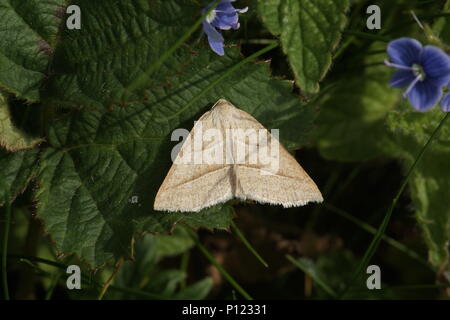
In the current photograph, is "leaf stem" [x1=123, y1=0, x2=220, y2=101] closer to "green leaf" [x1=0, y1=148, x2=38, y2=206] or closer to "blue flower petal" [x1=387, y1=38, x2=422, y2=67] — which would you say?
"green leaf" [x1=0, y1=148, x2=38, y2=206]

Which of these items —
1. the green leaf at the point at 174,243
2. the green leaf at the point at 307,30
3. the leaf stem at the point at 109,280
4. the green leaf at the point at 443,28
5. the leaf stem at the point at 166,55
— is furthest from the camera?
the green leaf at the point at 174,243

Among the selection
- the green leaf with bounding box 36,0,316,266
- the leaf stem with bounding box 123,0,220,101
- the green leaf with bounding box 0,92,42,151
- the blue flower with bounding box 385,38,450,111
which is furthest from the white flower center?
the green leaf with bounding box 0,92,42,151

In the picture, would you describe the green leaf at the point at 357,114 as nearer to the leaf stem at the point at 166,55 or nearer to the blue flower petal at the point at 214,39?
the blue flower petal at the point at 214,39

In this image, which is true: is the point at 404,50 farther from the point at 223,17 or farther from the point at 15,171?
the point at 15,171

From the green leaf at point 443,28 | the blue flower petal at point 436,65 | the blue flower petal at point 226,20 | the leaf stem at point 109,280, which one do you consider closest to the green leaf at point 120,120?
the leaf stem at point 109,280

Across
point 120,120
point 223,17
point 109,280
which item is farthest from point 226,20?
point 109,280

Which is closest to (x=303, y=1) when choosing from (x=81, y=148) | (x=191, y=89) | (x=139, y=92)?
(x=191, y=89)

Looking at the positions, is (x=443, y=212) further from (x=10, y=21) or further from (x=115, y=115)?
(x=10, y=21)
